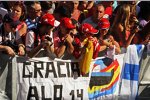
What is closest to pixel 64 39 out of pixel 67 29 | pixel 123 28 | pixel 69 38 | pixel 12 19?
pixel 69 38

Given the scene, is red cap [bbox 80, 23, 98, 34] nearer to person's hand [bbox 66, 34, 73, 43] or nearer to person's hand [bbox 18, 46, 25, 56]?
person's hand [bbox 66, 34, 73, 43]

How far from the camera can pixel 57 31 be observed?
7578mm

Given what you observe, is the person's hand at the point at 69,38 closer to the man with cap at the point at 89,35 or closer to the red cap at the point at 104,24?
the man with cap at the point at 89,35

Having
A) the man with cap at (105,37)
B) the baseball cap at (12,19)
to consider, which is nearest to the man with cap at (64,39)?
the man with cap at (105,37)

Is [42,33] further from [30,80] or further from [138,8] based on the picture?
[138,8]

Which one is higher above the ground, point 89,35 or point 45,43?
point 89,35

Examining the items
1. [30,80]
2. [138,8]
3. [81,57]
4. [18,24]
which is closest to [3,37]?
[18,24]

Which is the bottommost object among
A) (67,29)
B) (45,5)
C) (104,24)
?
(67,29)

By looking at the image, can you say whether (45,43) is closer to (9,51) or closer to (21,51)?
(21,51)

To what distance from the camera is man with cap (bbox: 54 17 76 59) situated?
7.44m

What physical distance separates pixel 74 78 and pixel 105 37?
0.87m

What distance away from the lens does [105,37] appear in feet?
25.8

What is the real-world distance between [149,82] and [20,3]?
270cm

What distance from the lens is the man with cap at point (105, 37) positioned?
7.74 metres
